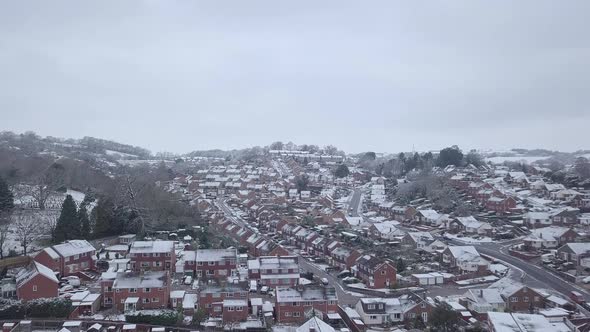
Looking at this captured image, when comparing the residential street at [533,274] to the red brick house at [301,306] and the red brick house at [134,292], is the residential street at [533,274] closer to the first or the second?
the red brick house at [301,306]

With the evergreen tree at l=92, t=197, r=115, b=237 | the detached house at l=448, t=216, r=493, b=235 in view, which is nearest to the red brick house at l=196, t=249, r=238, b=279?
the evergreen tree at l=92, t=197, r=115, b=237

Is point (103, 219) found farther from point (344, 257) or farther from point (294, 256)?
point (344, 257)

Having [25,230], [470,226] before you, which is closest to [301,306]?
[25,230]

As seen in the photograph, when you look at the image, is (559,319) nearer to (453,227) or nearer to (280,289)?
(280,289)

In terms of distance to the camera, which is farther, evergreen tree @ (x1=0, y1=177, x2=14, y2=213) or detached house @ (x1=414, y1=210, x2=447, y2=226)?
detached house @ (x1=414, y1=210, x2=447, y2=226)

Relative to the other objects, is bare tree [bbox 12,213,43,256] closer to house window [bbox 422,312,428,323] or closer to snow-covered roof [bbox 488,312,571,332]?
house window [bbox 422,312,428,323]

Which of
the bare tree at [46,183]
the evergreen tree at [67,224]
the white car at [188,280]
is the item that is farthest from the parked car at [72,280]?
the bare tree at [46,183]

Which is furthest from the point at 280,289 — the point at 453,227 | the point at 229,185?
the point at 229,185
